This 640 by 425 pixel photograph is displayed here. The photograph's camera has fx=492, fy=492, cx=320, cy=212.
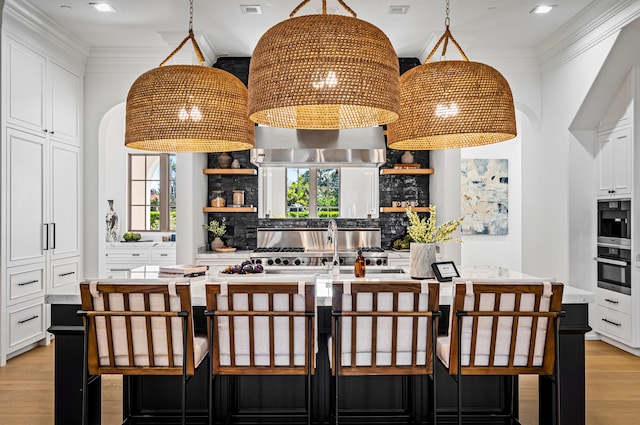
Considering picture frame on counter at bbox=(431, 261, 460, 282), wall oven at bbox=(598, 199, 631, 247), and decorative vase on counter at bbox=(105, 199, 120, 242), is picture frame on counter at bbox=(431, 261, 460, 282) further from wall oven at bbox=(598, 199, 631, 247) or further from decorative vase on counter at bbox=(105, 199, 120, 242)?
decorative vase on counter at bbox=(105, 199, 120, 242)

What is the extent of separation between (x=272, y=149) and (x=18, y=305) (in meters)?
2.66

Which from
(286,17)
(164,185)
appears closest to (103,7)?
(286,17)

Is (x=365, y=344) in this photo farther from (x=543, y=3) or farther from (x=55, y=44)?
(x=55, y=44)

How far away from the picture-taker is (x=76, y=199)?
510cm

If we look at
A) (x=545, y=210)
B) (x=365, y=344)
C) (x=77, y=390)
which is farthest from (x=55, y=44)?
(x=545, y=210)

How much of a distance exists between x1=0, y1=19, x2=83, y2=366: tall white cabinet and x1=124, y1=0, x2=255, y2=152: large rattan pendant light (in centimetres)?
235

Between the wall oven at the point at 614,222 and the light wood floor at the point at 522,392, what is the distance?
1015 millimetres

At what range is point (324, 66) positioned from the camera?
1.68m

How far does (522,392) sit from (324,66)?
277 cm

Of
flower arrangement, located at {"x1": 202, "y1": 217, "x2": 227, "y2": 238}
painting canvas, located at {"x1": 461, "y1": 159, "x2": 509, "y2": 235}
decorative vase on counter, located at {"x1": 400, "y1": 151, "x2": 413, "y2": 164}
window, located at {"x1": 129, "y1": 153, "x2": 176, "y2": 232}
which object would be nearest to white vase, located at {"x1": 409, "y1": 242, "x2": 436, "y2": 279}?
decorative vase on counter, located at {"x1": 400, "y1": 151, "x2": 413, "y2": 164}

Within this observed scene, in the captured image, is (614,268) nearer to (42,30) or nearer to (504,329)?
(504,329)

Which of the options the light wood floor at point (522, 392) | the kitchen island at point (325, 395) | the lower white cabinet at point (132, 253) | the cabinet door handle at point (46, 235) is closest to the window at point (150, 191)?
the lower white cabinet at point (132, 253)

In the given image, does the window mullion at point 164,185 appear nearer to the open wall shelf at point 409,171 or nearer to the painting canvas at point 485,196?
the open wall shelf at point 409,171

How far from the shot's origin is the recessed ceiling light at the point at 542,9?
4223 mm
